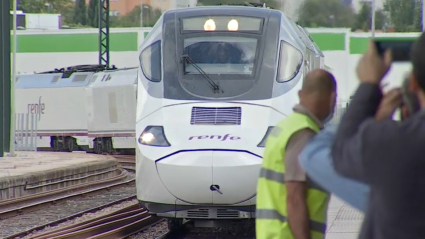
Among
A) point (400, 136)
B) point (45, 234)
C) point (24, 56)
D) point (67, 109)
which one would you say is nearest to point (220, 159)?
point (45, 234)

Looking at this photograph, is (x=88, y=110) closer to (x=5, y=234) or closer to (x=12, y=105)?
(x=12, y=105)

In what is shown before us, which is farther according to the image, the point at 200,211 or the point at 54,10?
the point at 54,10

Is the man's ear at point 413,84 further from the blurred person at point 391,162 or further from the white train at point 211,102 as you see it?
the white train at point 211,102

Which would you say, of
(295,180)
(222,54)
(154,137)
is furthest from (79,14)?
(295,180)

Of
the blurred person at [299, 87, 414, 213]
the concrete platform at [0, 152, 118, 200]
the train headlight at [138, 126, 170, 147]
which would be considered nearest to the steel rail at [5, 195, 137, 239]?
the concrete platform at [0, 152, 118, 200]

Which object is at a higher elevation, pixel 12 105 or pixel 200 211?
pixel 12 105

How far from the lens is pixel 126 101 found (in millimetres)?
28094

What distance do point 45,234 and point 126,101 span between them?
1801cm

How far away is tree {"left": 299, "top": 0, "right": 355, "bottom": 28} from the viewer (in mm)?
15116

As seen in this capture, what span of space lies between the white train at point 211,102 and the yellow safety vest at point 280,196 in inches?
166

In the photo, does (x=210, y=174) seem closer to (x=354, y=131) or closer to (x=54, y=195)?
(x=354, y=131)

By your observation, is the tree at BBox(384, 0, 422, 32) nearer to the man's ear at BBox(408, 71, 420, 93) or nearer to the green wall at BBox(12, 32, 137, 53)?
the man's ear at BBox(408, 71, 420, 93)

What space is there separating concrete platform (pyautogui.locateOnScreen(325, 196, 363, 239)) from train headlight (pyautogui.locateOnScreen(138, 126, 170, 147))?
216cm

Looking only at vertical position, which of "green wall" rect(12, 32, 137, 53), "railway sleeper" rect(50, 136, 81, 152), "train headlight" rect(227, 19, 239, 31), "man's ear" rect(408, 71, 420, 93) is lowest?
"railway sleeper" rect(50, 136, 81, 152)
